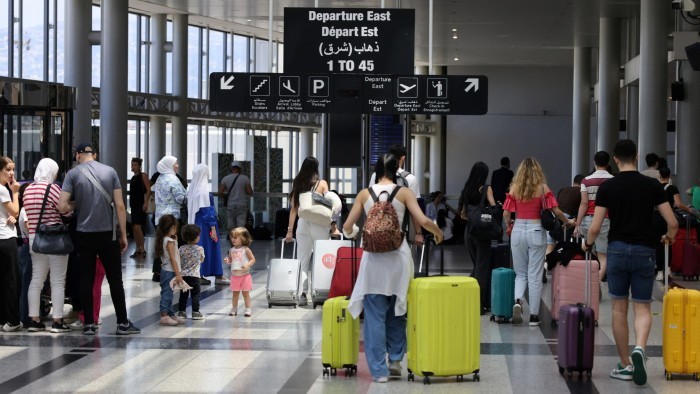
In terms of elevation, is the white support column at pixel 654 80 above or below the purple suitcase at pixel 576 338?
above

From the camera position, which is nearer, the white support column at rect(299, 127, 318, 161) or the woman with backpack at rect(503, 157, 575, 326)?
the woman with backpack at rect(503, 157, 575, 326)

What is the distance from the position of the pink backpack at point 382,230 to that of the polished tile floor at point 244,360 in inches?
36.9

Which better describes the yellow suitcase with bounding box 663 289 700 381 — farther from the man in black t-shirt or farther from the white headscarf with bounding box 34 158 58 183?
the white headscarf with bounding box 34 158 58 183

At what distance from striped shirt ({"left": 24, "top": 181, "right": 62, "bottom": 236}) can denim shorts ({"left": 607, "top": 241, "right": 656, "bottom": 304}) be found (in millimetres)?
4887

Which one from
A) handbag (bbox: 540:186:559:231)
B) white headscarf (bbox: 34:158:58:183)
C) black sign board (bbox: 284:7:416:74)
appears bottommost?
handbag (bbox: 540:186:559:231)

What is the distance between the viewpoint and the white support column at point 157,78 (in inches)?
1305

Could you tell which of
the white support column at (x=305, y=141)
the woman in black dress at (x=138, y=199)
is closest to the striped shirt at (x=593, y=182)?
the woman in black dress at (x=138, y=199)

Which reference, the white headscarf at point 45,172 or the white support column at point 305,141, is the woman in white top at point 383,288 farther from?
the white support column at point 305,141

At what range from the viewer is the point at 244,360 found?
29.4 feet

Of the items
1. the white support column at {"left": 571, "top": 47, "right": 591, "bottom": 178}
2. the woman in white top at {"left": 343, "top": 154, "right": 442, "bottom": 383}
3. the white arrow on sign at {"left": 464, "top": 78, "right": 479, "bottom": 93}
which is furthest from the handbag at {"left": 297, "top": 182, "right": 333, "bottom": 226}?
the white support column at {"left": 571, "top": 47, "right": 591, "bottom": 178}

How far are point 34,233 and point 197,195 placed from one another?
12.8ft

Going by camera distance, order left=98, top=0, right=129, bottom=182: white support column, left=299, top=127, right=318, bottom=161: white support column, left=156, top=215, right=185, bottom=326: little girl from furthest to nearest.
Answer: left=299, top=127, right=318, bottom=161: white support column, left=98, top=0, right=129, bottom=182: white support column, left=156, top=215, right=185, bottom=326: little girl

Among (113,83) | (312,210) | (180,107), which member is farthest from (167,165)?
(180,107)

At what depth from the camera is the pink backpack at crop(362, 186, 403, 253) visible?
779 cm
